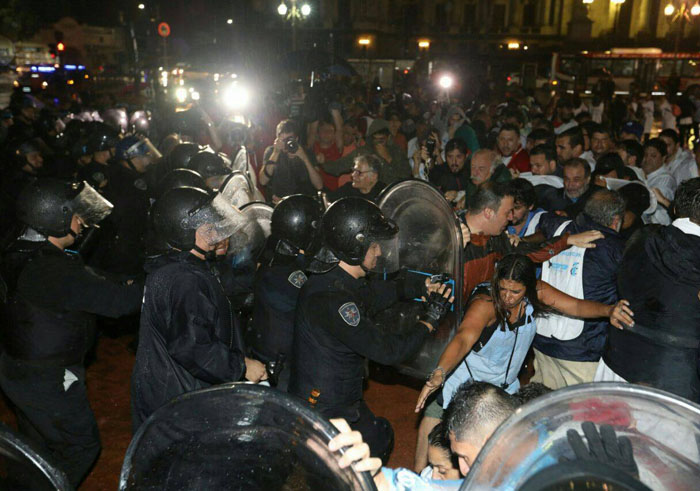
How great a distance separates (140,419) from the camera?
329 centimetres

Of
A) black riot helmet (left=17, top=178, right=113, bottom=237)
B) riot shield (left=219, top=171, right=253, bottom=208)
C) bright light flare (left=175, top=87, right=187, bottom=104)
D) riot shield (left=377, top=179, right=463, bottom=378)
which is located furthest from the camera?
bright light flare (left=175, top=87, right=187, bottom=104)

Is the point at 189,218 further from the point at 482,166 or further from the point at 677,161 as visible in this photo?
the point at 677,161

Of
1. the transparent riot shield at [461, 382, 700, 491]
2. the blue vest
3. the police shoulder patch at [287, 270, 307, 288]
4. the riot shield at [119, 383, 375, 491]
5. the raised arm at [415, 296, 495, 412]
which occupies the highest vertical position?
the transparent riot shield at [461, 382, 700, 491]

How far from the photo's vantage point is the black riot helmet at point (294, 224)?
13.8 ft

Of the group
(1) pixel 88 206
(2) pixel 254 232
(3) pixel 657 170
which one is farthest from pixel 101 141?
(3) pixel 657 170

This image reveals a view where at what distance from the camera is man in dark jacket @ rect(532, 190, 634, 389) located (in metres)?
4.18

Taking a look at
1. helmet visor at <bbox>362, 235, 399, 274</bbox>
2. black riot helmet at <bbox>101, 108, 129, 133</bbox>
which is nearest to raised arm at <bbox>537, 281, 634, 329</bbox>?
helmet visor at <bbox>362, 235, 399, 274</bbox>

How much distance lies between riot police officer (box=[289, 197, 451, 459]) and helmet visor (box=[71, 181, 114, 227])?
5.50 feet

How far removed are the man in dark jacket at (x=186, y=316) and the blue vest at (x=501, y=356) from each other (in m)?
1.36

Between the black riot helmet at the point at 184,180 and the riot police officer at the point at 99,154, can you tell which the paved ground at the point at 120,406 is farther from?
the black riot helmet at the point at 184,180

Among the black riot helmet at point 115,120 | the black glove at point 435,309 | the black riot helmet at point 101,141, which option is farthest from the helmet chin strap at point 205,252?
the black riot helmet at point 115,120

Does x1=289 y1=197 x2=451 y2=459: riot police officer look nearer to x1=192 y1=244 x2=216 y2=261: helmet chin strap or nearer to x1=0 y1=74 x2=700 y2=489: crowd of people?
x1=0 y1=74 x2=700 y2=489: crowd of people

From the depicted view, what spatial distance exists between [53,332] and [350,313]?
6.35 feet

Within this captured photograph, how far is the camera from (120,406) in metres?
5.68
